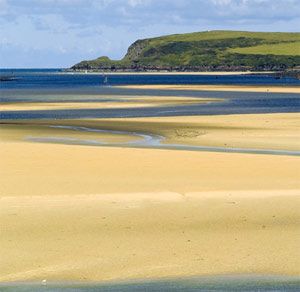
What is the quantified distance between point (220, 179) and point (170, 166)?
3298 mm

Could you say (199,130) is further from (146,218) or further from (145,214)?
(146,218)

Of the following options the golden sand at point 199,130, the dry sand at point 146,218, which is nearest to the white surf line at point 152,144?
the golden sand at point 199,130

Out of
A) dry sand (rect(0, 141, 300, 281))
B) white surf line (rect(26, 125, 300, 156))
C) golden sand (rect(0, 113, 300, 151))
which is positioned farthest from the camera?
golden sand (rect(0, 113, 300, 151))

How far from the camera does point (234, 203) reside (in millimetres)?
19609

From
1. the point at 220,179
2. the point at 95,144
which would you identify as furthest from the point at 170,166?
the point at 95,144

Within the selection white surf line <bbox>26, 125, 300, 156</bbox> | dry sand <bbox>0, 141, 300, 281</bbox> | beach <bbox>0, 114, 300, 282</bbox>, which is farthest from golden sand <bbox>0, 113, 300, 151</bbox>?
dry sand <bbox>0, 141, 300, 281</bbox>

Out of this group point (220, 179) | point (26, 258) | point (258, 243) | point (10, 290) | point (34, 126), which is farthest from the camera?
point (34, 126)

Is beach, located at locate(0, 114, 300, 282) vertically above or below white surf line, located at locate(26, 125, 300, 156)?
above

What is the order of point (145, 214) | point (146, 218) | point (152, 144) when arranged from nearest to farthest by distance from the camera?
point (146, 218) → point (145, 214) → point (152, 144)

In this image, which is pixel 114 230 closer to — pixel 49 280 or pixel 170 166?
pixel 49 280

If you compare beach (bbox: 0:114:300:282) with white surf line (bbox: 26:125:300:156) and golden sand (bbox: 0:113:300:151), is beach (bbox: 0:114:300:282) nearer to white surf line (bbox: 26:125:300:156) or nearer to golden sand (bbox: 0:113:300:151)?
white surf line (bbox: 26:125:300:156)

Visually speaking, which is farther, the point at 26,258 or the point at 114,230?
the point at 114,230

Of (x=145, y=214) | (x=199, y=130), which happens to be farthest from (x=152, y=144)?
(x=145, y=214)

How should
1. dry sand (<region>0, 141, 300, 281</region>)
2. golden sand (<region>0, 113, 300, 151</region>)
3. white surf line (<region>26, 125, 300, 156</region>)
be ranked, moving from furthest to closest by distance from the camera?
1. golden sand (<region>0, 113, 300, 151</region>)
2. white surf line (<region>26, 125, 300, 156</region>)
3. dry sand (<region>0, 141, 300, 281</region>)
